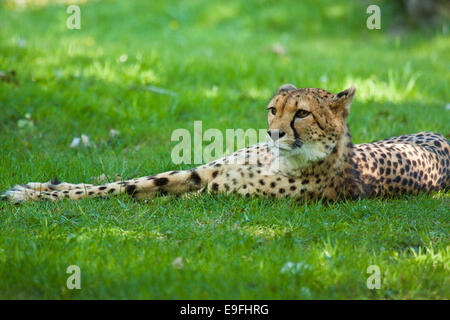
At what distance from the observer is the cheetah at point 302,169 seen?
4.01 m

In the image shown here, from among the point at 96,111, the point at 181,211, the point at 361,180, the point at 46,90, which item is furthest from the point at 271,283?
the point at 46,90

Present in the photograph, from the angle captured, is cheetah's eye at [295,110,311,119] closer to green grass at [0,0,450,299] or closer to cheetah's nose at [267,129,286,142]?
cheetah's nose at [267,129,286,142]

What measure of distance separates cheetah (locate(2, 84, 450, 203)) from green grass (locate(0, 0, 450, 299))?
12 cm

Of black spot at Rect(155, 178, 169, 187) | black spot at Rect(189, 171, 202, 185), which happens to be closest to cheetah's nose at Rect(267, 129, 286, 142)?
black spot at Rect(189, 171, 202, 185)

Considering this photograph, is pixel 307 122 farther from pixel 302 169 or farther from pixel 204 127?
pixel 204 127

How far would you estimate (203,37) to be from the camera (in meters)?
10.2

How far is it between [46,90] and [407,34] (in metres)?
7.16

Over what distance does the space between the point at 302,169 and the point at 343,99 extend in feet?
1.96

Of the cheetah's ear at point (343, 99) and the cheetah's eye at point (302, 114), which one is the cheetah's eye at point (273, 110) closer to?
the cheetah's eye at point (302, 114)

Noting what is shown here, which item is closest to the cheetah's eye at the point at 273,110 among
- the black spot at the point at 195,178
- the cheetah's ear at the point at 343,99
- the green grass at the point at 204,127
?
the cheetah's ear at the point at 343,99

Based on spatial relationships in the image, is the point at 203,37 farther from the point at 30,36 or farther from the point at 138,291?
the point at 138,291

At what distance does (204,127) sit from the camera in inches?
247

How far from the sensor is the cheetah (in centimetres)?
401

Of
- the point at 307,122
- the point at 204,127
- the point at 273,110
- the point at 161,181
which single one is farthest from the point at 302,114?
the point at 204,127
